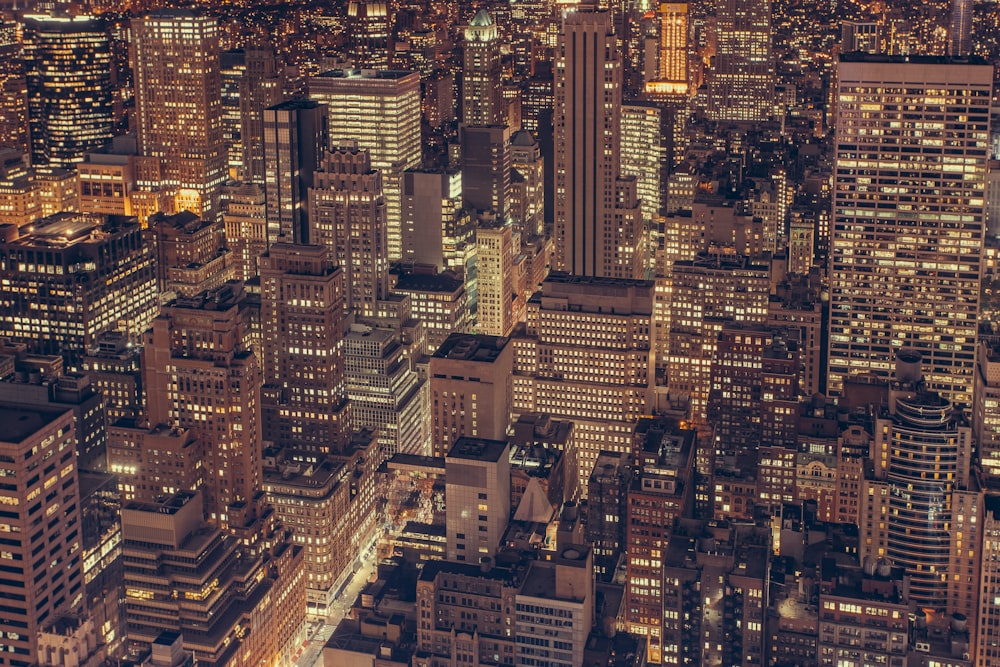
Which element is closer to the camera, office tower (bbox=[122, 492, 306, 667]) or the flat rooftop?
the flat rooftop

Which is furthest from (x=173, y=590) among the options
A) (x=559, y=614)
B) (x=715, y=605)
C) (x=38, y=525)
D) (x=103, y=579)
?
(x=715, y=605)

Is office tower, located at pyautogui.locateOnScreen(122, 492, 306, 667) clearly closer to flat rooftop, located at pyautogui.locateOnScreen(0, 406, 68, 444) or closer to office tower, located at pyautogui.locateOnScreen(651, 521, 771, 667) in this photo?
flat rooftop, located at pyautogui.locateOnScreen(0, 406, 68, 444)

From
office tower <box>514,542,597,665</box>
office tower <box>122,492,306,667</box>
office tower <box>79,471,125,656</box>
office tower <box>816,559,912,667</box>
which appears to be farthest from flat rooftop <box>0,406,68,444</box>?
office tower <box>816,559,912,667</box>

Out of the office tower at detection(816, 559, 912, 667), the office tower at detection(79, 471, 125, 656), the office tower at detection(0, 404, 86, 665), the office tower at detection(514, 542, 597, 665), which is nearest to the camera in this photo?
the office tower at detection(0, 404, 86, 665)

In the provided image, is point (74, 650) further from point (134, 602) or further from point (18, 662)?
point (134, 602)

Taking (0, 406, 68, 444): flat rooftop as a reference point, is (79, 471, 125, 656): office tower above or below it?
below

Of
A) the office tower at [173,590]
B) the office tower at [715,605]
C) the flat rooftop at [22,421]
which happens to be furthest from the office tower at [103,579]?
the office tower at [715,605]

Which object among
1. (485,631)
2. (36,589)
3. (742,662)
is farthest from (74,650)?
(742,662)
